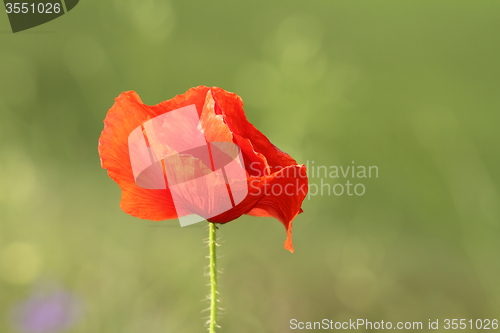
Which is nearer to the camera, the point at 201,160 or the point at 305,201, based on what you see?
the point at 201,160

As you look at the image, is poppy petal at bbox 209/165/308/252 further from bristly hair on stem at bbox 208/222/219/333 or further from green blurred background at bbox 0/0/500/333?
green blurred background at bbox 0/0/500/333

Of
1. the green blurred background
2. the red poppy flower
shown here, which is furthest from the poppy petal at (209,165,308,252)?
the green blurred background

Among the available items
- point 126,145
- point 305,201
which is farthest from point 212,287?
point 305,201

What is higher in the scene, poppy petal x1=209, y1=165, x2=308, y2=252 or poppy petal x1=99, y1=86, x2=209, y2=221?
poppy petal x1=99, y1=86, x2=209, y2=221

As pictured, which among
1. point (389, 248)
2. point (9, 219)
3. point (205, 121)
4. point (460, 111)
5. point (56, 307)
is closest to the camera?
point (205, 121)

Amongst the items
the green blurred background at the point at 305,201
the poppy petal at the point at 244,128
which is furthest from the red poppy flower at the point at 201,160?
the green blurred background at the point at 305,201

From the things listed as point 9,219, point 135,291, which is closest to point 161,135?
point 135,291

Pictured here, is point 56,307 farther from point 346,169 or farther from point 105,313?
point 346,169

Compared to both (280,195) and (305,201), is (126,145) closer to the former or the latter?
(280,195)
